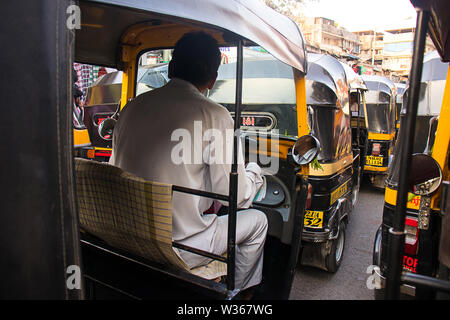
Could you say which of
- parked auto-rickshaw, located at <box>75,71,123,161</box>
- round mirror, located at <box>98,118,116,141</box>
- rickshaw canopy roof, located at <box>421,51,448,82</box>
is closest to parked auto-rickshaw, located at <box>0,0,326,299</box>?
round mirror, located at <box>98,118,116,141</box>

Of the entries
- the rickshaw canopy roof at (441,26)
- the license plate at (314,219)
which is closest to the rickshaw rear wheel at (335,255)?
the license plate at (314,219)

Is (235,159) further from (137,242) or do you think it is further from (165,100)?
(137,242)

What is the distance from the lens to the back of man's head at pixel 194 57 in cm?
194

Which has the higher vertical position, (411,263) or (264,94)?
(264,94)

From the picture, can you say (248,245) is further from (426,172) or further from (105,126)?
(105,126)

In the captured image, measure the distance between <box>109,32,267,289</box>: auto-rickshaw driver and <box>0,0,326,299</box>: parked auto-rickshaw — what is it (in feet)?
0.43

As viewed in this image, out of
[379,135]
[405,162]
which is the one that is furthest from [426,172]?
[379,135]

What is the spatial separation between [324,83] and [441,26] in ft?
6.39

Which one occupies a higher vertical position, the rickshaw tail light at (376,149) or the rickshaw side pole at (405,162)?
the rickshaw side pole at (405,162)

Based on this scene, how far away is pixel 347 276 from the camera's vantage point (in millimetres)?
3773

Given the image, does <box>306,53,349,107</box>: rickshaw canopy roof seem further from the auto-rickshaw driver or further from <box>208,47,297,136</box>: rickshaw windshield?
the auto-rickshaw driver

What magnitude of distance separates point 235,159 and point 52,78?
0.83 metres

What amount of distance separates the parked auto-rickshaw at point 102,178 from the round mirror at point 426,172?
71 centimetres

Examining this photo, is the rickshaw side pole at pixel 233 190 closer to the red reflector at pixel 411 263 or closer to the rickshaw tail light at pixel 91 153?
the red reflector at pixel 411 263
